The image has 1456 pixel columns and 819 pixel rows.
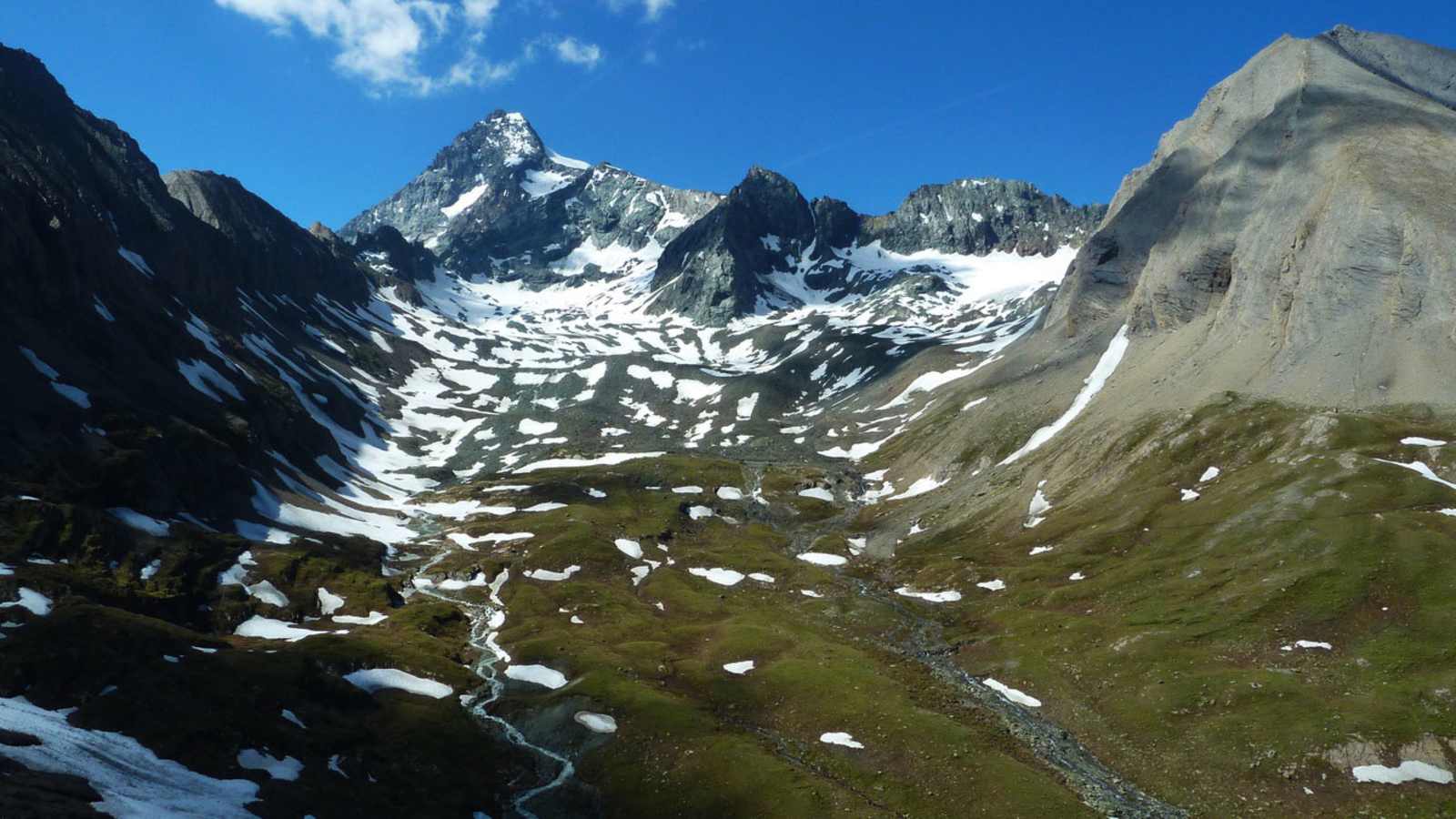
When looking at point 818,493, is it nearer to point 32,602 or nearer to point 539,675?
point 539,675

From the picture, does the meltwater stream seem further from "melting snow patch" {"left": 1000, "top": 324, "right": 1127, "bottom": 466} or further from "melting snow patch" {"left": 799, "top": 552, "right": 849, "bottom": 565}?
"melting snow patch" {"left": 1000, "top": 324, "right": 1127, "bottom": 466}

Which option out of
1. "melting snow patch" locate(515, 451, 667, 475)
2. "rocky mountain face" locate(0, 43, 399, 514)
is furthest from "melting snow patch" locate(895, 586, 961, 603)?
"melting snow patch" locate(515, 451, 667, 475)

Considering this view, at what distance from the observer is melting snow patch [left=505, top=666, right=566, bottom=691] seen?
7331 cm

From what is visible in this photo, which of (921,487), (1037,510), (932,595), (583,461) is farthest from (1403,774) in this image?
(583,461)

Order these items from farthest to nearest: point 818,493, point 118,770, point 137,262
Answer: point 137,262
point 818,493
point 118,770

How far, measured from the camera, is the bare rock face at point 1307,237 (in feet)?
333

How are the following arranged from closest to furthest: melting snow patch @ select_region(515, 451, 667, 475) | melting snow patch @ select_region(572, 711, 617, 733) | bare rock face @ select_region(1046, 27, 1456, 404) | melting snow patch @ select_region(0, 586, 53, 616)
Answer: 1. melting snow patch @ select_region(0, 586, 53, 616)
2. melting snow patch @ select_region(572, 711, 617, 733)
3. bare rock face @ select_region(1046, 27, 1456, 404)
4. melting snow patch @ select_region(515, 451, 667, 475)

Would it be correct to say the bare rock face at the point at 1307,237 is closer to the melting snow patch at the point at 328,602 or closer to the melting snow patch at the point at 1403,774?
the melting snow patch at the point at 1403,774

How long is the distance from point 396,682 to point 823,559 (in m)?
62.9

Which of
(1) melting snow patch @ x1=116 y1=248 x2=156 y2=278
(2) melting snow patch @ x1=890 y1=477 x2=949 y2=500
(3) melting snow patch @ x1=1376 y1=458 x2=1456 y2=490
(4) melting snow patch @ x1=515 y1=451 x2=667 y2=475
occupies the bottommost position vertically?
(3) melting snow patch @ x1=1376 y1=458 x2=1456 y2=490

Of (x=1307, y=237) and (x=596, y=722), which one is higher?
(x=1307, y=237)

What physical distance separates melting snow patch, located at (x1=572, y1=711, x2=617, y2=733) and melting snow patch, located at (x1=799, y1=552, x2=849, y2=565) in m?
56.1

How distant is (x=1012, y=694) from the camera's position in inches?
2488

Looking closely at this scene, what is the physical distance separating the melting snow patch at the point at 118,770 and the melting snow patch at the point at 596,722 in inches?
950
